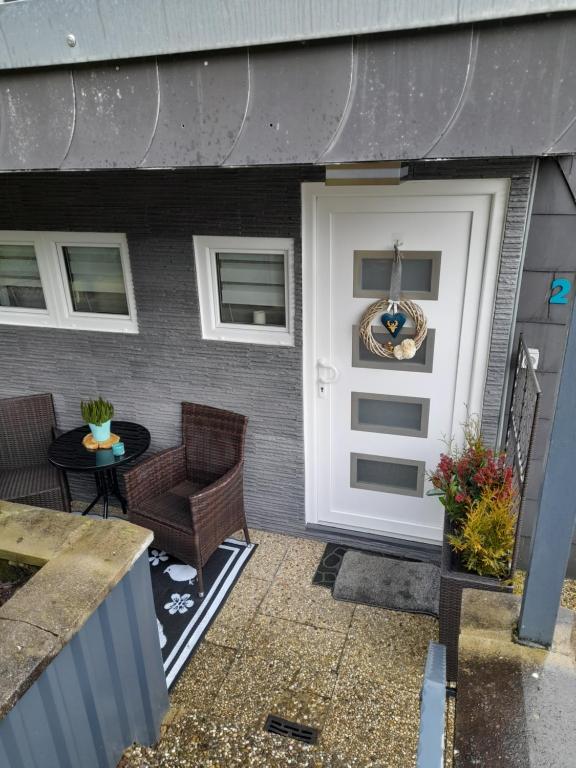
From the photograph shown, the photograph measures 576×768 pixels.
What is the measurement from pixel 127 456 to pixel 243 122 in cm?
236

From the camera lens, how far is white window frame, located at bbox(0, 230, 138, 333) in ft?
10.8

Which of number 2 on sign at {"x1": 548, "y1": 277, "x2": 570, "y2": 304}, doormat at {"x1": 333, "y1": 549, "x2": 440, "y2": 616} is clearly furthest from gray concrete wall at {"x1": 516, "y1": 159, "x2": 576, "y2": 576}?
doormat at {"x1": 333, "y1": 549, "x2": 440, "y2": 616}

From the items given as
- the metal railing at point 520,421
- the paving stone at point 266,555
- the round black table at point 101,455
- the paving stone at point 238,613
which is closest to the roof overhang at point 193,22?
the metal railing at point 520,421

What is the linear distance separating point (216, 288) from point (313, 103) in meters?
1.91

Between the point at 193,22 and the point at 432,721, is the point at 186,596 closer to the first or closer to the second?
the point at 432,721

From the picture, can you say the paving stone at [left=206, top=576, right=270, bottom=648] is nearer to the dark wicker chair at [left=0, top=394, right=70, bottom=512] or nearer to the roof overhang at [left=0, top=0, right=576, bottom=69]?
the dark wicker chair at [left=0, top=394, right=70, bottom=512]

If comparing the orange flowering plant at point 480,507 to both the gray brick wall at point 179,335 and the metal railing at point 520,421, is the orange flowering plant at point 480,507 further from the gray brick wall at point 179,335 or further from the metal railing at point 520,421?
the gray brick wall at point 179,335

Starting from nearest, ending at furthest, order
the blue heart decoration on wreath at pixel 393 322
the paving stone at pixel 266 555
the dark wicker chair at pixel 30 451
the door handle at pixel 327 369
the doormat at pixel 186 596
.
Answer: the doormat at pixel 186 596 < the blue heart decoration on wreath at pixel 393 322 < the door handle at pixel 327 369 < the paving stone at pixel 266 555 < the dark wicker chair at pixel 30 451

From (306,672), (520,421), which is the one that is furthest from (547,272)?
(306,672)

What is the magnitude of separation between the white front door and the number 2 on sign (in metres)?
0.29

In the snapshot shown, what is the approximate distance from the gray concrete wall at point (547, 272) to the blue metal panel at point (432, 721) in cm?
158

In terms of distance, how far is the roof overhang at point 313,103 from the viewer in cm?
120

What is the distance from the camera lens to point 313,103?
1362 mm

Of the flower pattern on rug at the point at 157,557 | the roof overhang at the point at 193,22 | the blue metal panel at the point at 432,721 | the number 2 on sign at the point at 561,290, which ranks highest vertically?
the roof overhang at the point at 193,22
